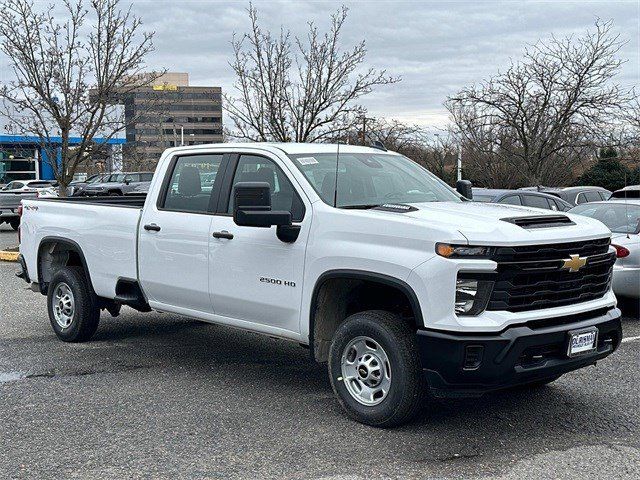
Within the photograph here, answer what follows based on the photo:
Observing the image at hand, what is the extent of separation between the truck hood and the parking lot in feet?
4.29

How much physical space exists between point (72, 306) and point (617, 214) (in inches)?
266

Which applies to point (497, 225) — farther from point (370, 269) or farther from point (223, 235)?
point (223, 235)

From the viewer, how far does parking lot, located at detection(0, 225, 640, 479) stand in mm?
4773

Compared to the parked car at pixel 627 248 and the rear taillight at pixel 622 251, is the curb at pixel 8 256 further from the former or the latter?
the rear taillight at pixel 622 251

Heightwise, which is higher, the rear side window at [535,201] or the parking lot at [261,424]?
the rear side window at [535,201]

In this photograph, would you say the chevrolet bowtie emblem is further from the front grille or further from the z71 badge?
the z71 badge

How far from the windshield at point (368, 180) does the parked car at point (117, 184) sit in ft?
79.9

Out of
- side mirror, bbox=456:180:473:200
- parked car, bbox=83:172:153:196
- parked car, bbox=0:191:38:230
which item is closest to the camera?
side mirror, bbox=456:180:473:200

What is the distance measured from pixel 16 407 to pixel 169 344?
2430mm

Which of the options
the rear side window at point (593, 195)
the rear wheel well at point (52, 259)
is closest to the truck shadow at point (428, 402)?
the rear wheel well at point (52, 259)

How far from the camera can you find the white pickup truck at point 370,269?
4949mm

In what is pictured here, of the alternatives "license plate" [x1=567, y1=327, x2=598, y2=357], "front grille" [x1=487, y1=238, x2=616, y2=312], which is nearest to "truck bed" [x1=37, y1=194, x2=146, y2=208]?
"front grille" [x1=487, y1=238, x2=616, y2=312]

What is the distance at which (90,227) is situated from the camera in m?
7.83

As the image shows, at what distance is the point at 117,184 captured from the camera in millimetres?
33688
